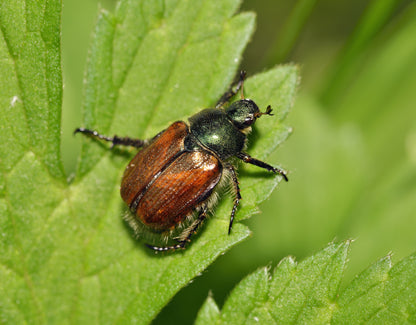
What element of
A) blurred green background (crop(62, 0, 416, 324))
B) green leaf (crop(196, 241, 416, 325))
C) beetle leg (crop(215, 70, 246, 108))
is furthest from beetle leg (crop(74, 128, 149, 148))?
blurred green background (crop(62, 0, 416, 324))

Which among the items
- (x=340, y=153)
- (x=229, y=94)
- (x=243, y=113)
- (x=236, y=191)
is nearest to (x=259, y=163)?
(x=236, y=191)


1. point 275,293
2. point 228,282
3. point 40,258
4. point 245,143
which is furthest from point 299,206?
point 40,258

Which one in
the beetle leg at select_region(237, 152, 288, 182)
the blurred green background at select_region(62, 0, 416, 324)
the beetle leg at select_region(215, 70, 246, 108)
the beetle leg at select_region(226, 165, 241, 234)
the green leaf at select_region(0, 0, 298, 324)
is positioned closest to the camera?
the green leaf at select_region(0, 0, 298, 324)

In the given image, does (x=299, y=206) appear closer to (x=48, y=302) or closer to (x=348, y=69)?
(x=348, y=69)

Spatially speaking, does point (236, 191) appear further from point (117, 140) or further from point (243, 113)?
point (117, 140)

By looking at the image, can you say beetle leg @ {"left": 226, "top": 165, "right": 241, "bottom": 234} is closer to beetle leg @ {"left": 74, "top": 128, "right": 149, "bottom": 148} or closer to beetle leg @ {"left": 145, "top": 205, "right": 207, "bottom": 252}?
beetle leg @ {"left": 145, "top": 205, "right": 207, "bottom": 252}

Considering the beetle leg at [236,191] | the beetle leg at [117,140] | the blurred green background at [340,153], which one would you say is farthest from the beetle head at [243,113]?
the blurred green background at [340,153]
